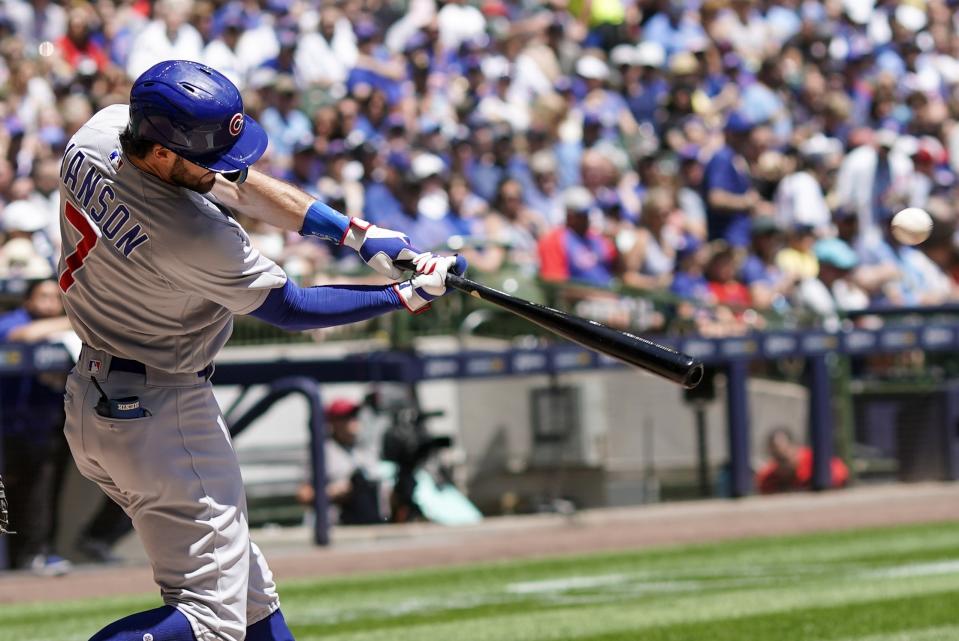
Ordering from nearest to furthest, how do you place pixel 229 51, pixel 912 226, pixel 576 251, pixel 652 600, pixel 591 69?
pixel 652 600 < pixel 912 226 < pixel 576 251 < pixel 229 51 < pixel 591 69

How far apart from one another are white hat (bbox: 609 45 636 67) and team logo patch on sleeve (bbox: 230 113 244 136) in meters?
12.6

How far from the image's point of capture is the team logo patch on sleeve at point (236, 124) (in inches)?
151

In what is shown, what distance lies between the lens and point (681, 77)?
15.8 metres

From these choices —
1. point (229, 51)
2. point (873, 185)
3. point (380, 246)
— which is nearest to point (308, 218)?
point (380, 246)

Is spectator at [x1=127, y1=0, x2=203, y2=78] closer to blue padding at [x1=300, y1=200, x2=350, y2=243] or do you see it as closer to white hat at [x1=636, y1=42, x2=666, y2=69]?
white hat at [x1=636, y1=42, x2=666, y2=69]

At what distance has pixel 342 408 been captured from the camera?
10.1 meters

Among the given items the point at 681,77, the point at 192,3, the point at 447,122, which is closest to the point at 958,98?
the point at 681,77

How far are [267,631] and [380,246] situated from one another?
110 centimetres

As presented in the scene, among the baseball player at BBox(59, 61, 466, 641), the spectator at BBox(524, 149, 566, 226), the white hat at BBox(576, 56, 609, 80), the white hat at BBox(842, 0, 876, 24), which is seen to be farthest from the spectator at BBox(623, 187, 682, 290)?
the baseball player at BBox(59, 61, 466, 641)

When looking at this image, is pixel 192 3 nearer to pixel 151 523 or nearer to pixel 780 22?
pixel 780 22

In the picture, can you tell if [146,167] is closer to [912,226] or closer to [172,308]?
[172,308]

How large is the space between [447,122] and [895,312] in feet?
14.6

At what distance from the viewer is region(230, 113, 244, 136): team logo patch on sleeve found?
12.5 feet

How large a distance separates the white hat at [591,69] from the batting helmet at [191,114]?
38.2 feet
